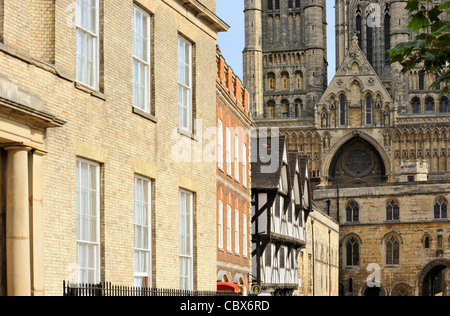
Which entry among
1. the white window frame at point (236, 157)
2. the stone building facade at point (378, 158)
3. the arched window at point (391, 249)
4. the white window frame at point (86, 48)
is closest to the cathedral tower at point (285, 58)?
the stone building facade at point (378, 158)

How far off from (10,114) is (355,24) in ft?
348

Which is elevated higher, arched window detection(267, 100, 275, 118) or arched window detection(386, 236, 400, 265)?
arched window detection(267, 100, 275, 118)

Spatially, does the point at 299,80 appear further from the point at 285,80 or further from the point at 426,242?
the point at 426,242

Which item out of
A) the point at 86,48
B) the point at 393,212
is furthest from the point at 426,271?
the point at 86,48

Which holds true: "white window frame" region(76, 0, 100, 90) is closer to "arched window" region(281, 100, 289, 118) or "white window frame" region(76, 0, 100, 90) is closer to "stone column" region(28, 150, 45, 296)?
"stone column" region(28, 150, 45, 296)

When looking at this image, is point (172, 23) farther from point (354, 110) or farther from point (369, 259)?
point (354, 110)

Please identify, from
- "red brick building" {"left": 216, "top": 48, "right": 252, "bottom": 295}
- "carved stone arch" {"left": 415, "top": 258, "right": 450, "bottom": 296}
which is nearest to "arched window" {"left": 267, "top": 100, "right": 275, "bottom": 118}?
"carved stone arch" {"left": 415, "top": 258, "right": 450, "bottom": 296}

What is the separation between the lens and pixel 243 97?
38906mm

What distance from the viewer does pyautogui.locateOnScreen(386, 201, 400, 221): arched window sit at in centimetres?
8700

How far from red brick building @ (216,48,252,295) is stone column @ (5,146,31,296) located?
17112 millimetres

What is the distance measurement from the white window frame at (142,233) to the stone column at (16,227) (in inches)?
202

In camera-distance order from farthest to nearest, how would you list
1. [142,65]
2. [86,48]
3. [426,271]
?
[426,271] → [142,65] → [86,48]

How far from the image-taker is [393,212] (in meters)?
87.3

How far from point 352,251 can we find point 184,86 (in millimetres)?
66364
